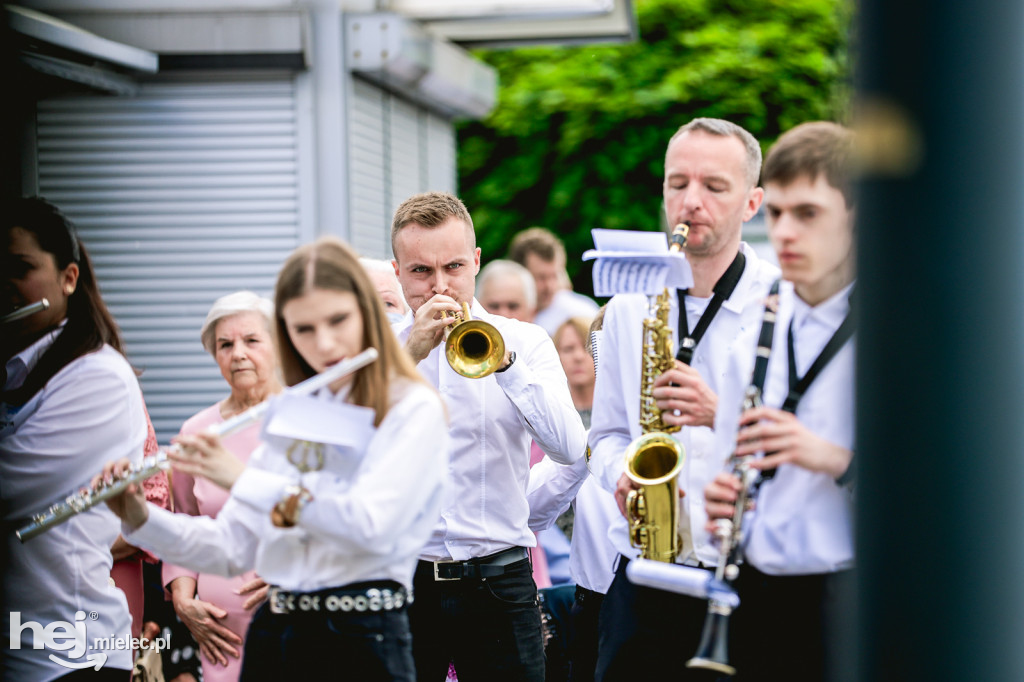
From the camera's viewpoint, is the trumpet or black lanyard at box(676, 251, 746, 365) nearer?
black lanyard at box(676, 251, 746, 365)

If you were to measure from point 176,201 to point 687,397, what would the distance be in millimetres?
5473

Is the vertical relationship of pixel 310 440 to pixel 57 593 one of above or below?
above

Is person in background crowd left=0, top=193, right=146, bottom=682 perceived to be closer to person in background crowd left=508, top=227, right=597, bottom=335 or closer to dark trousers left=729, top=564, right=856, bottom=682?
dark trousers left=729, top=564, right=856, bottom=682

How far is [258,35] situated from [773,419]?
5.74m

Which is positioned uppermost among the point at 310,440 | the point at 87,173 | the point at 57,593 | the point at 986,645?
the point at 87,173

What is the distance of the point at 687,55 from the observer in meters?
18.1

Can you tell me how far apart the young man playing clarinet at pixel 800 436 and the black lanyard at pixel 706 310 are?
1.35 feet

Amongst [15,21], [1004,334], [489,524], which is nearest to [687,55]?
[15,21]

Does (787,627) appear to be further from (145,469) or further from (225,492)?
(225,492)

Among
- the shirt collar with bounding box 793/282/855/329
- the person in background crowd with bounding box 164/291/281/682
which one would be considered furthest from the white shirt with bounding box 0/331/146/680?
the shirt collar with bounding box 793/282/855/329

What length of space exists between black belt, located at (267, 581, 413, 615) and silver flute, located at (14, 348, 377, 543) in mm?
442

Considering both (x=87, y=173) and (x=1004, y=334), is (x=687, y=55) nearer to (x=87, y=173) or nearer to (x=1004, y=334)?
(x=87, y=173)

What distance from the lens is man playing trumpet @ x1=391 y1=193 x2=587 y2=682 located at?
12.9ft

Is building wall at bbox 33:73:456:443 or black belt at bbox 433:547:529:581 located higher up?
building wall at bbox 33:73:456:443
